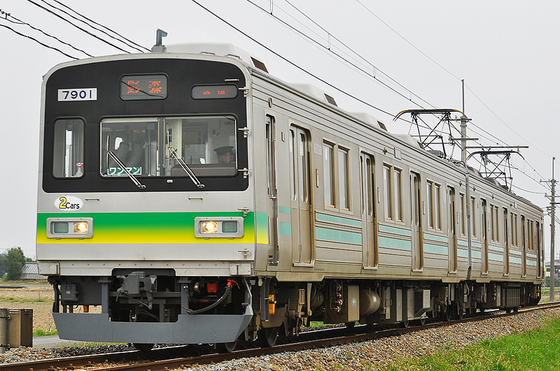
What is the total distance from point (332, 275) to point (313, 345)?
0.98 metres

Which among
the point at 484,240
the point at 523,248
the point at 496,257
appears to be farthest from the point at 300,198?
the point at 523,248

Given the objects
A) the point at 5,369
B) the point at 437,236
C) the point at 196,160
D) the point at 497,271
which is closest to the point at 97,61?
the point at 196,160

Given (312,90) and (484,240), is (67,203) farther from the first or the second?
(484,240)

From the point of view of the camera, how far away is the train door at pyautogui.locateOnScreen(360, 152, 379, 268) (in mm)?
11773

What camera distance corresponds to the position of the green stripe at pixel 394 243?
12508 mm

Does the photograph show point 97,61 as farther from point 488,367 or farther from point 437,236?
point 437,236

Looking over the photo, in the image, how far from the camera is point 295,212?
945 centimetres

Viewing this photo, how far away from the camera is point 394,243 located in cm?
1308

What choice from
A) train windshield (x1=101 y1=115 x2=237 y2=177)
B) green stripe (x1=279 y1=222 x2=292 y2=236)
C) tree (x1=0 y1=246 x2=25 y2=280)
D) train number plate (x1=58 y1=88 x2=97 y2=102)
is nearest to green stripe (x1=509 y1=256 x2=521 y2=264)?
green stripe (x1=279 y1=222 x2=292 y2=236)

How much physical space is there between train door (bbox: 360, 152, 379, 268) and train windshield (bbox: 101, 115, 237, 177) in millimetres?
3853

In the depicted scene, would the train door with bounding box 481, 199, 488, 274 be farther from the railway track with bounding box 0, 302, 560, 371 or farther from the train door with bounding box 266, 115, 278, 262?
the train door with bounding box 266, 115, 278, 262

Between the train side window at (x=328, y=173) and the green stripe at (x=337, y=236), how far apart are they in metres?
0.39

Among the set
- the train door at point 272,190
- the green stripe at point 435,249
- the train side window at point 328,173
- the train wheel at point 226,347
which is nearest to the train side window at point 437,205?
the green stripe at point 435,249

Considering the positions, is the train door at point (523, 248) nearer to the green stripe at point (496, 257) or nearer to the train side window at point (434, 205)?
the green stripe at point (496, 257)
